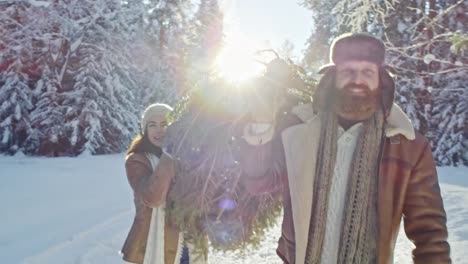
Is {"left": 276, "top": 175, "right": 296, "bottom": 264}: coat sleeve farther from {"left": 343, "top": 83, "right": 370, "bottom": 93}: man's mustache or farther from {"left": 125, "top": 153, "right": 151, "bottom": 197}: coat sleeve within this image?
{"left": 125, "top": 153, "right": 151, "bottom": 197}: coat sleeve

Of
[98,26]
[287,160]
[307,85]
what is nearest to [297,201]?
[287,160]

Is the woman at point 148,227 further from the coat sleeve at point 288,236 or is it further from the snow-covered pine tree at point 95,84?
the snow-covered pine tree at point 95,84

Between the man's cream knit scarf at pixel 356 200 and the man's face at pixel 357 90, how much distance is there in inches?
2.5

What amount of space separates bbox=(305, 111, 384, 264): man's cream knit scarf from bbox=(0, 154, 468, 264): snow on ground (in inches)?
62.6

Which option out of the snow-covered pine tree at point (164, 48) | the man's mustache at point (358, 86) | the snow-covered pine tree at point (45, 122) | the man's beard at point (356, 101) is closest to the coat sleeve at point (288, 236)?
the man's beard at point (356, 101)

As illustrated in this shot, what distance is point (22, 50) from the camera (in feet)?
67.0

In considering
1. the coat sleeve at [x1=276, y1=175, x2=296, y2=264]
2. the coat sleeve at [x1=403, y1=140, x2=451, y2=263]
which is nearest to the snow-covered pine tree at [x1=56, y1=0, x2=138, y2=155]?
the coat sleeve at [x1=276, y1=175, x2=296, y2=264]

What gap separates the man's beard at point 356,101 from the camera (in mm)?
2287

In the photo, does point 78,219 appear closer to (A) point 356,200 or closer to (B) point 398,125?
(A) point 356,200

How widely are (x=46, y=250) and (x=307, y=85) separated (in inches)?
184

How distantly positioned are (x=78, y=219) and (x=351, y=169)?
6585 mm

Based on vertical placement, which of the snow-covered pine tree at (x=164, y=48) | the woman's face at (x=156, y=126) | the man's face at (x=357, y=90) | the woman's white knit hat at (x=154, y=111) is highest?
the snow-covered pine tree at (x=164, y=48)

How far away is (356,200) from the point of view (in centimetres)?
227

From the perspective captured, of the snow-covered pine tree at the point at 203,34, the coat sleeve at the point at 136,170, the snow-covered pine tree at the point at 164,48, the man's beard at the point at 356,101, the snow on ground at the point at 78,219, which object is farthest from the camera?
the snow-covered pine tree at the point at 203,34
